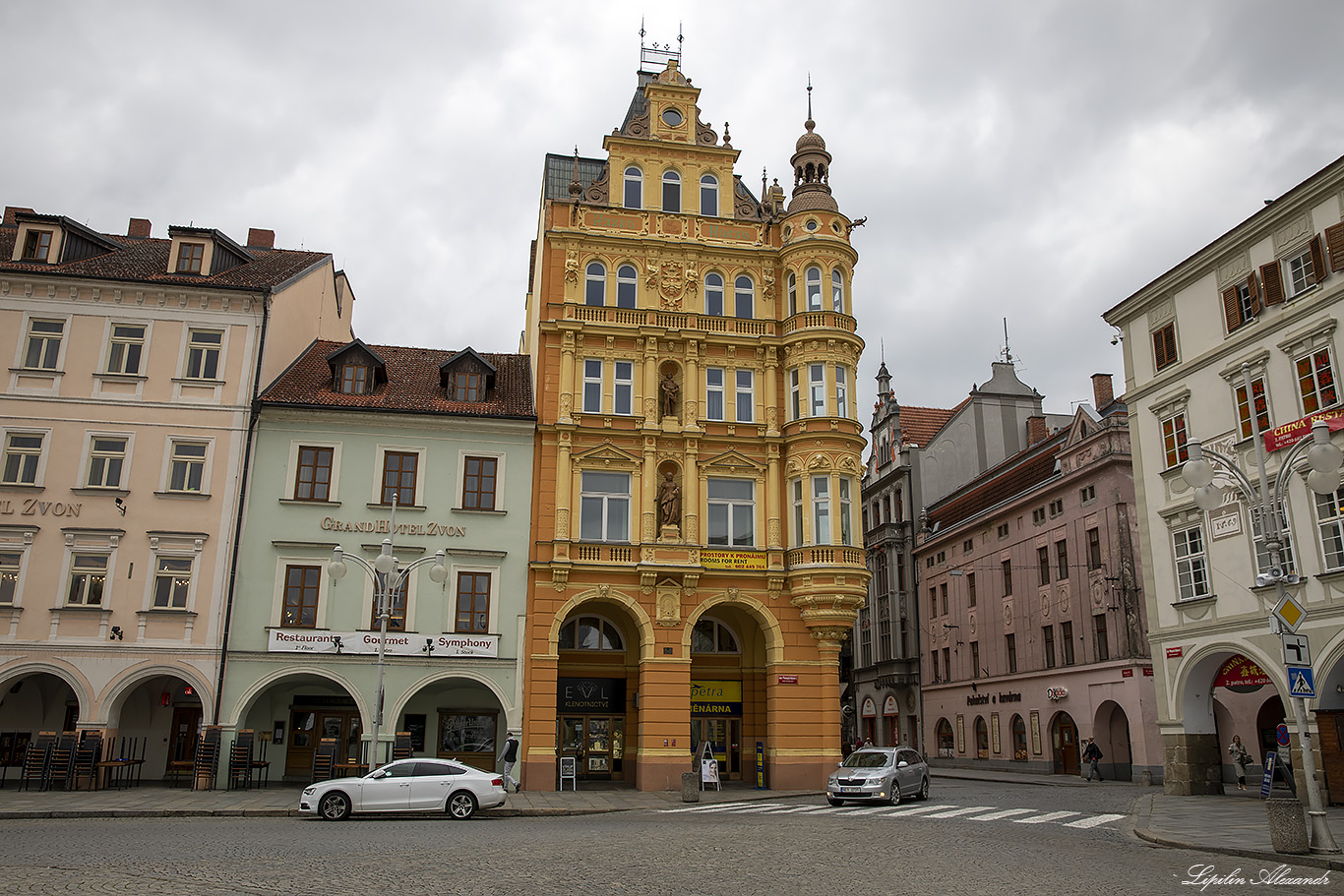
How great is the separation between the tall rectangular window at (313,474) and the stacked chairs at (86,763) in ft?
31.5

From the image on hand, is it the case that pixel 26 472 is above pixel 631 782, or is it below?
above

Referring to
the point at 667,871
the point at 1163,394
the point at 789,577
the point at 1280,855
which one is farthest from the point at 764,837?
the point at 1163,394

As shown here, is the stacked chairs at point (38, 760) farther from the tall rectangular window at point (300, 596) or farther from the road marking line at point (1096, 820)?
the road marking line at point (1096, 820)

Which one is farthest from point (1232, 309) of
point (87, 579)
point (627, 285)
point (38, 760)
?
point (38, 760)

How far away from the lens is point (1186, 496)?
104ft

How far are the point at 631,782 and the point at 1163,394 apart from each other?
73.2ft

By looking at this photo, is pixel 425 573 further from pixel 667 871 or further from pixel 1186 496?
pixel 1186 496

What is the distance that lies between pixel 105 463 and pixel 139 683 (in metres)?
7.35

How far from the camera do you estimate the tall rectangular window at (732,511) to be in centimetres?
3703

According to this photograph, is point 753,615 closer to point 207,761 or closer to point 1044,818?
point 1044,818

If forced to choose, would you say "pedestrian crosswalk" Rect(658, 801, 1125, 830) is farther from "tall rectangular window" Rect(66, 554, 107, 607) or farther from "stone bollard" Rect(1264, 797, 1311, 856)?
"tall rectangular window" Rect(66, 554, 107, 607)

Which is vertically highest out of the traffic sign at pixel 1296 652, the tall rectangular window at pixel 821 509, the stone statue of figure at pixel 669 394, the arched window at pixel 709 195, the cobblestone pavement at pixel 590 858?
the arched window at pixel 709 195

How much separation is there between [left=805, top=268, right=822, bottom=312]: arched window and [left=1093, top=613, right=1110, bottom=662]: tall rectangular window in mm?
19945

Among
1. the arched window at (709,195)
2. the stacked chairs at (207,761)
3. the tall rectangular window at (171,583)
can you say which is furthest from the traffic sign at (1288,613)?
the tall rectangular window at (171,583)
